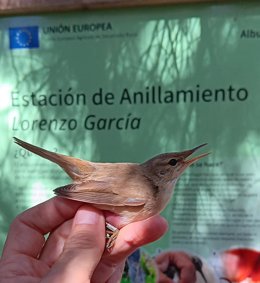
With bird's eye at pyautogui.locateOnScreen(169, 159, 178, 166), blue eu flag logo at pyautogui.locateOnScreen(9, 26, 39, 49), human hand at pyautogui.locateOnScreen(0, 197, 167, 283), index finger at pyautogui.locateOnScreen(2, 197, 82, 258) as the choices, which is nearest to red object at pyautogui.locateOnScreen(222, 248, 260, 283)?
human hand at pyautogui.locateOnScreen(0, 197, 167, 283)

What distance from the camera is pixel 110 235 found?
1.33 metres

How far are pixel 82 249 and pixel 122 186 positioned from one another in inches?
8.3

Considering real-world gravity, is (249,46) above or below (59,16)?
below

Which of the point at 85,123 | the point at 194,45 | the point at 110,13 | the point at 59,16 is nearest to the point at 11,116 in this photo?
the point at 85,123

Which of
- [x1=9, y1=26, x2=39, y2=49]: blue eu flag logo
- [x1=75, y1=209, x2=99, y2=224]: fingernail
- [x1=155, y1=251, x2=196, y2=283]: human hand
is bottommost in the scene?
[x1=155, y1=251, x2=196, y2=283]: human hand

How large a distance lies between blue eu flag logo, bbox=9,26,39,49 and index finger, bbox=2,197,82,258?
50.8 inches

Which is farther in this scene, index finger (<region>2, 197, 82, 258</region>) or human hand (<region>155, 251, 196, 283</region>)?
human hand (<region>155, 251, 196, 283</region>)

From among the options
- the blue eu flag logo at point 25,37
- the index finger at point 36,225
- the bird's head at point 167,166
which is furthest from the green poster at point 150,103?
the index finger at point 36,225

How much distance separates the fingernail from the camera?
4.23ft

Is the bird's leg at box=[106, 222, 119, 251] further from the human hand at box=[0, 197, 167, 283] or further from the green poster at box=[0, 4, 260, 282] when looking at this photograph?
the green poster at box=[0, 4, 260, 282]

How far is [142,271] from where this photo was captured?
7.95 feet

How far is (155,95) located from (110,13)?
1.45ft

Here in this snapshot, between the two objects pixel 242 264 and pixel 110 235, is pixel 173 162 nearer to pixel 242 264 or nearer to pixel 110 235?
pixel 110 235

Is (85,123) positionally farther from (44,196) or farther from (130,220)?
(130,220)
